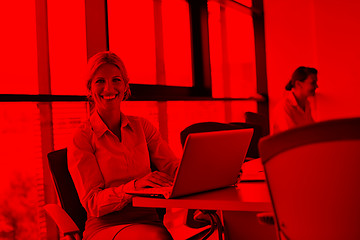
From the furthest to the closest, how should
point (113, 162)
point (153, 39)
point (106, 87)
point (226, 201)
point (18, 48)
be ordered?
point (153, 39)
point (18, 48)
point (106, 87)
point (113, 162)
point (226, 201)

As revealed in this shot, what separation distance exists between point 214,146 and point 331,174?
736 millimetres

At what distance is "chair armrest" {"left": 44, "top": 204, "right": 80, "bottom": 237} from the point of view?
193 centimetres

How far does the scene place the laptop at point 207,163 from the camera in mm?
1765

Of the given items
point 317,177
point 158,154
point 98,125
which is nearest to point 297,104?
point 158,154

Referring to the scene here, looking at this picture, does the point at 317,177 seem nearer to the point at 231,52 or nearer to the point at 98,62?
the point at 98,62

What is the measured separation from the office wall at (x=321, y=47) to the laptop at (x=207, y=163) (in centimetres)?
487

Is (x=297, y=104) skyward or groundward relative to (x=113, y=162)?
skyward

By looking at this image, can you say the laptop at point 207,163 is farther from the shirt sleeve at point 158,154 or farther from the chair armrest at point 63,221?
the shirt sleeve at point 158,154

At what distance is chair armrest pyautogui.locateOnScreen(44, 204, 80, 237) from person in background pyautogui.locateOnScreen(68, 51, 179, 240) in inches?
4.4

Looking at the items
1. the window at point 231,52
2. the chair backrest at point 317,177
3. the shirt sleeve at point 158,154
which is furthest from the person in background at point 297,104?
the chair backrest at point 317,177

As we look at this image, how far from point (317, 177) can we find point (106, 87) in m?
1.44

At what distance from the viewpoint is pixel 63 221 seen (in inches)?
78.1

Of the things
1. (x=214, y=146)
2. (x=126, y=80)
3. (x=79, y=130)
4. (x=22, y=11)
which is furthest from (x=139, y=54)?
(x=214, y=146)

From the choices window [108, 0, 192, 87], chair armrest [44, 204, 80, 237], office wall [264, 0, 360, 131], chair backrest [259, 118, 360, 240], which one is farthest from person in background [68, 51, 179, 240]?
office wall [264, 0, 360, 131]
